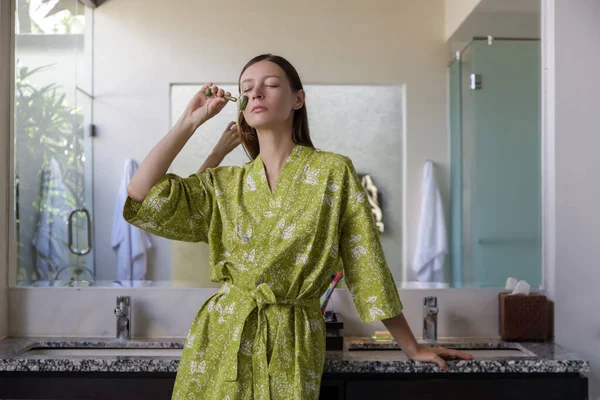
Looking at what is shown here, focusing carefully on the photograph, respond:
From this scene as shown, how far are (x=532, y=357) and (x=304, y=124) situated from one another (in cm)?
90

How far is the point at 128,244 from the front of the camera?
1.98m

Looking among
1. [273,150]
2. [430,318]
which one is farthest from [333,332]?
[273,150]

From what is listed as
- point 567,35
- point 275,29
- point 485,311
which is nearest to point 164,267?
point 275,29

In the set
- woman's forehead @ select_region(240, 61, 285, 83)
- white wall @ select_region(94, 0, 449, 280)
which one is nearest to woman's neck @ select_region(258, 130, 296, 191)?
woman's forehead @ select_region(240, 61, 285, 83)

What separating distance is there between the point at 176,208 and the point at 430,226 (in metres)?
0.84

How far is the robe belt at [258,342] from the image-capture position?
55.8 inches

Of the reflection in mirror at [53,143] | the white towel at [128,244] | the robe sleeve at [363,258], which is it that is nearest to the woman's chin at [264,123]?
the robe sleeve at [363,258]

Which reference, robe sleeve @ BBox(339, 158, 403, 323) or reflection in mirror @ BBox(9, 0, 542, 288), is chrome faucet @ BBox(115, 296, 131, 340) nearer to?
reflection in mirror @ BBox(9, 0, 542, 288)

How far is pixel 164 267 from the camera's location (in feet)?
6.50

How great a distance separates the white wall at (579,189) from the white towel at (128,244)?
1.30 meters

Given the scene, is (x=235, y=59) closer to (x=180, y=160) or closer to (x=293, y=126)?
(x=180, y=160)

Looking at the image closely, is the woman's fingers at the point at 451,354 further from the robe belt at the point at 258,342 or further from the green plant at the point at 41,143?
the green plant at the point at 41,143

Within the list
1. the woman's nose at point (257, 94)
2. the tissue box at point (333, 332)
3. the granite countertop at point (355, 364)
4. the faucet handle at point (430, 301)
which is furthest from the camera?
the faucet handle at point (430, 301)

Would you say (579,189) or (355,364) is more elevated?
(579,189)
